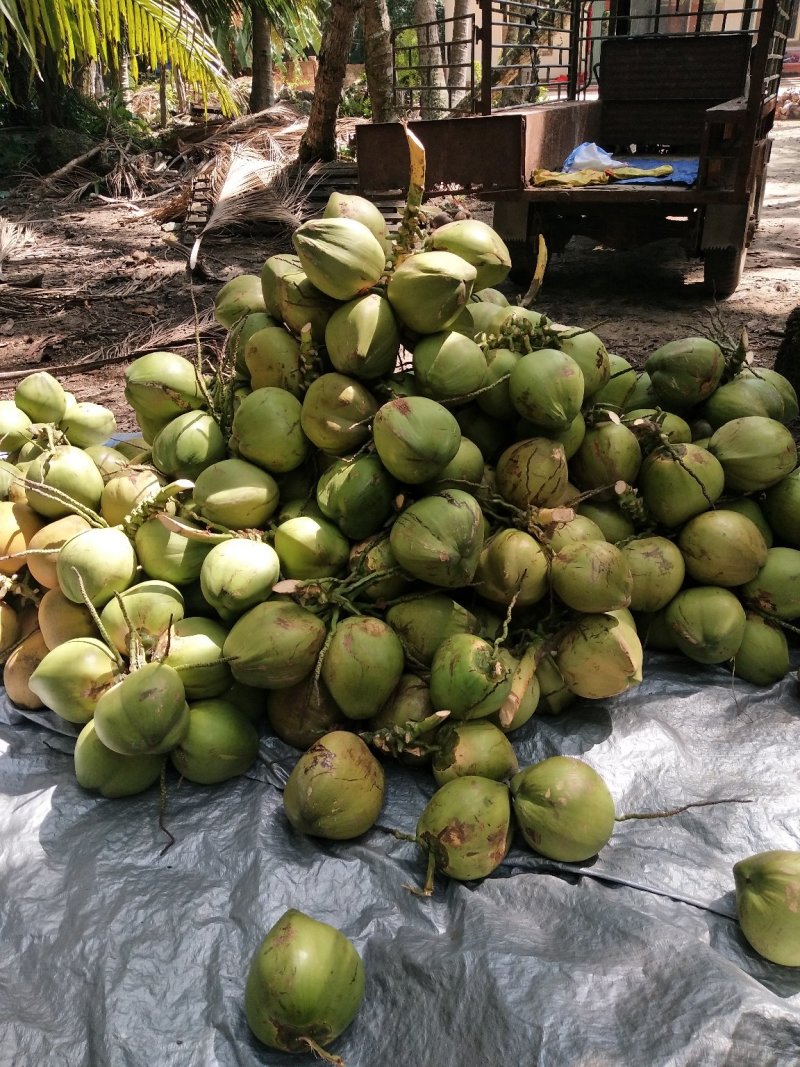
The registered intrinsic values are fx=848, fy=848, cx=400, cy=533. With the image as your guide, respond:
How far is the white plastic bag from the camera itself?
7.41 metres

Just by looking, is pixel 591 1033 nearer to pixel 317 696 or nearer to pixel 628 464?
pixel 317 696

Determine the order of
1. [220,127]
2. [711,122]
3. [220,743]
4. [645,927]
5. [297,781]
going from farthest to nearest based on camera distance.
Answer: [220,127] < [711,122] < [220,743] < [297,781] < [645,927]

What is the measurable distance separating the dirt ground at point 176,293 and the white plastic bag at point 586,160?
0.91m

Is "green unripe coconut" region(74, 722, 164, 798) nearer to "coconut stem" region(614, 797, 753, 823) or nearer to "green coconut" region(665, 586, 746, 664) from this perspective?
"coconut stem" region(614, 797, 753, 823)

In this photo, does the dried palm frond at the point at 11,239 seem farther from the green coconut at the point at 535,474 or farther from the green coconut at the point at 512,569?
the green coconut at the point at 512,569

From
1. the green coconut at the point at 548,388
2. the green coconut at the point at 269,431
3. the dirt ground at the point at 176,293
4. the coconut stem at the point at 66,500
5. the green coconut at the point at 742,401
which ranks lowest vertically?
the dirt ground at the point at 176,293

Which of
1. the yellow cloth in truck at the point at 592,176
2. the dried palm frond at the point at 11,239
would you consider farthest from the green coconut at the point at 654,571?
the dried palm frond at the point at 11,239

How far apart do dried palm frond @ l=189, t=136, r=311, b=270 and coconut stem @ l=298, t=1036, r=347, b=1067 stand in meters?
7.58

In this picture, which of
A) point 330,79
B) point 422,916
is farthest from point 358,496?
point 330,79

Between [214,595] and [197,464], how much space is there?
0.51 meters

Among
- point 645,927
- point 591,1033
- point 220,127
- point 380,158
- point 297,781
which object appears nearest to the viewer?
point 591,1033

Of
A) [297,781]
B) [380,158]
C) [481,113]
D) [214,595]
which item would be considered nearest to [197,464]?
[214,595]

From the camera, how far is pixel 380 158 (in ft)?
21.0

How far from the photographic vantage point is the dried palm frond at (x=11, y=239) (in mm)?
8211
